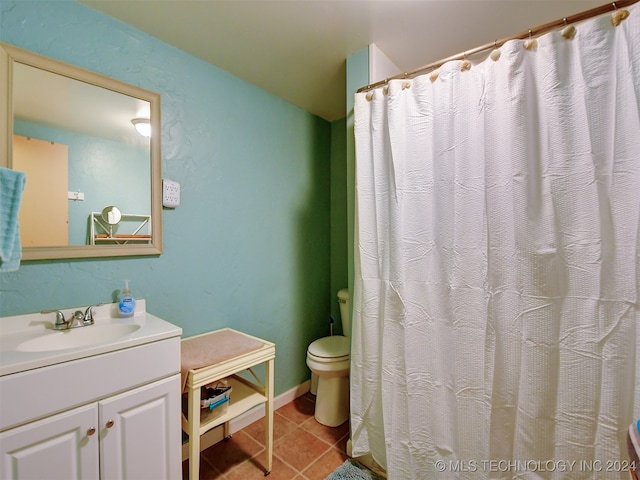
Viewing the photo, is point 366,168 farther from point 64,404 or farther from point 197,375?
point 64,404

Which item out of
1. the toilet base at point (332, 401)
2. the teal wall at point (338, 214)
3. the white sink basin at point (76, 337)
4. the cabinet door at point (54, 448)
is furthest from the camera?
the teal wall at point (338, 214)

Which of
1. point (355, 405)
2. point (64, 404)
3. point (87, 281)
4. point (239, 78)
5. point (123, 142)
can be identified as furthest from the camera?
point (239, 78)

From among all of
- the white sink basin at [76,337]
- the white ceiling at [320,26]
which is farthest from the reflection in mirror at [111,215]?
the white ceiling at [320,26]

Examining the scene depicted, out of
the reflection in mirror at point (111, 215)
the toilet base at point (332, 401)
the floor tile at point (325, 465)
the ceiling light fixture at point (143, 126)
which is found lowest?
the floor tile at point (325, 465)

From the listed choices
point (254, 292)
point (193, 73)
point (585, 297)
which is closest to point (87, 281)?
point (254, 292)

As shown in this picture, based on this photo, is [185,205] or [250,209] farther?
[250,209]

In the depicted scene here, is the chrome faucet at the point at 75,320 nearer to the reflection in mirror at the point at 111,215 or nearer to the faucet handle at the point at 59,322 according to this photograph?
the faucet handle at the point at 59,322

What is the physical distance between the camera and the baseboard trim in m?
1.62

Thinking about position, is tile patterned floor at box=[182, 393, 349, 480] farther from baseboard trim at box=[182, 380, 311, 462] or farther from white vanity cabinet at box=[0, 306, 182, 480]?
white vanity cabinet at box=[0, 306, 182, 480]

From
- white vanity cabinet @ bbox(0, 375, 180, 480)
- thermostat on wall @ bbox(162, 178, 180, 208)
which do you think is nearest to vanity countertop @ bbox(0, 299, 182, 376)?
white vanity cabinet @ bbox(0, 375, 180, 480)

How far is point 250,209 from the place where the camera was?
74.7 inches

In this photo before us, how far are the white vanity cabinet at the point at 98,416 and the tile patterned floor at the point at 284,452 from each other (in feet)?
1.54

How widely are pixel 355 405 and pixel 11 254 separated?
1.56 m

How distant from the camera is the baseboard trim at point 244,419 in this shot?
5.31 feet
